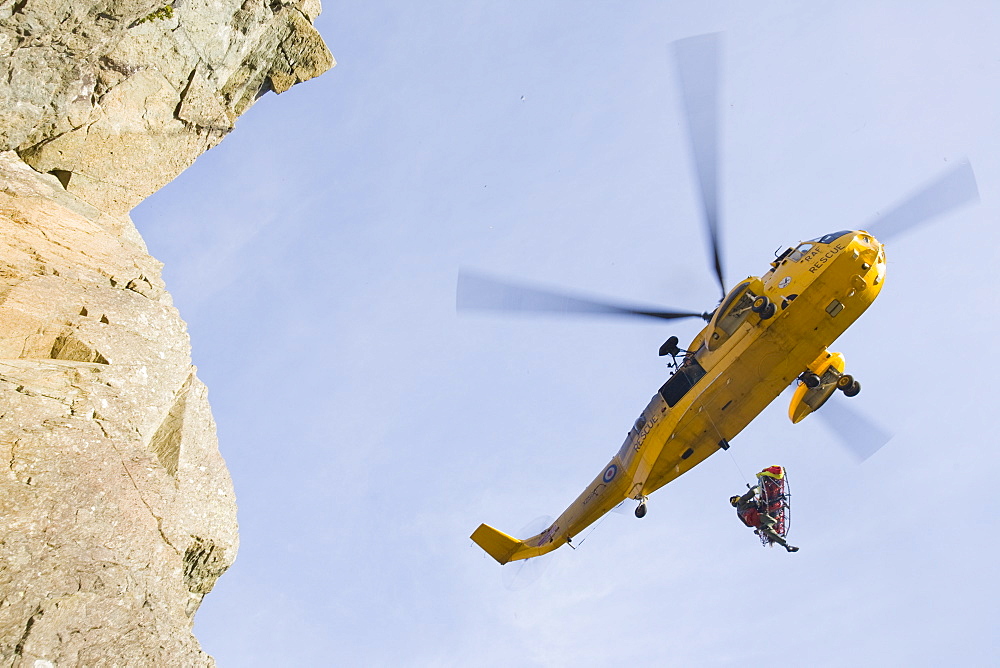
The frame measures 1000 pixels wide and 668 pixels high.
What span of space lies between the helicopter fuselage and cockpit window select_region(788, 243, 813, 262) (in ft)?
0.09

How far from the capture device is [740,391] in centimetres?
1476

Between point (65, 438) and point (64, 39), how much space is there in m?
8.99

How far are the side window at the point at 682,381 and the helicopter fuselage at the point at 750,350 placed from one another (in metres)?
0.02

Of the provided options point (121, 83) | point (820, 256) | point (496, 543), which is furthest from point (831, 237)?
point (121, 83)

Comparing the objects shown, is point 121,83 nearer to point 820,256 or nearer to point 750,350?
point 750,350

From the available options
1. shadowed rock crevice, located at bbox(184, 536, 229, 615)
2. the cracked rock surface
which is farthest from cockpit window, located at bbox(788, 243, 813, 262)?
the cracked rock surface

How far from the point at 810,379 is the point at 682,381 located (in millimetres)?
2470

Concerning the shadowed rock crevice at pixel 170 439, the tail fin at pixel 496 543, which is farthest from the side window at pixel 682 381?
the shadowed rock crevice at pixel 170 439

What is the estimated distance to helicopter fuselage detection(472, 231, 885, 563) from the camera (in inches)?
534

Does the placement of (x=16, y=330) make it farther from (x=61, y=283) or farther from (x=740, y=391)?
(x=740, y=391)

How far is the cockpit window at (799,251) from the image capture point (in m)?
14.3

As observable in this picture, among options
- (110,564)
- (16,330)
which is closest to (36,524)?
(110,564)

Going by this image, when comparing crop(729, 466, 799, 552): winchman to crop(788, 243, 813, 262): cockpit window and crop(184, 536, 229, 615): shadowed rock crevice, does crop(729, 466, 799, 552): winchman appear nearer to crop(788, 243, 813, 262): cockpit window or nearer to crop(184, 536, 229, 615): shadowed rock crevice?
crop(788, 243, 813, 262): cockpit window

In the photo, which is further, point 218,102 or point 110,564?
point 218,102
